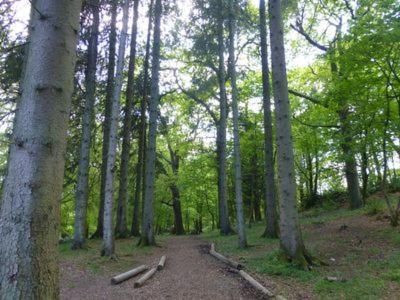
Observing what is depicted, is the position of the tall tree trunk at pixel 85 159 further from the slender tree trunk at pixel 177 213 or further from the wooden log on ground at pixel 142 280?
the slender tree trunk at pixel 177 213

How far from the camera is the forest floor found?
5582 mm

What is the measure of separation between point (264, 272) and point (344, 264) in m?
1.90

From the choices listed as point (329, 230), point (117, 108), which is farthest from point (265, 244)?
point (117, 108)

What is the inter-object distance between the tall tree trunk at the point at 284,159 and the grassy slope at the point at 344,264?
1.47ft

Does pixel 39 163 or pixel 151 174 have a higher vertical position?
pixel 151 174

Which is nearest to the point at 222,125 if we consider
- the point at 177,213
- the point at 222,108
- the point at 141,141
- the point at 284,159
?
the point at 222,108

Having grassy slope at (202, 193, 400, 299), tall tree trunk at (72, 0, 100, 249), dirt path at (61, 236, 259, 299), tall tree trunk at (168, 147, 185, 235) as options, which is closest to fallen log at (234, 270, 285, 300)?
dirt path at (61, 236, 259, 299)

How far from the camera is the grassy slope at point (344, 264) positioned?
5.41m

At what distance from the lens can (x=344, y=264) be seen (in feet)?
23.8

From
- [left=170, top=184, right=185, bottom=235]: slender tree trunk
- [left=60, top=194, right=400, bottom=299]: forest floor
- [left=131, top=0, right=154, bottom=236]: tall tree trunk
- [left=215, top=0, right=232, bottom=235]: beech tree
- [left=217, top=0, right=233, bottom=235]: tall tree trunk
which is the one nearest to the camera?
[left=60, top=194, right=400, bottom=299]: forest floor

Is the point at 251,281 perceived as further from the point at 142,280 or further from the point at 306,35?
the point at 306,35

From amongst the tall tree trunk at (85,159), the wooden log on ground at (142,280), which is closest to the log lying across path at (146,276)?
the wooden log on ground at (142,280)

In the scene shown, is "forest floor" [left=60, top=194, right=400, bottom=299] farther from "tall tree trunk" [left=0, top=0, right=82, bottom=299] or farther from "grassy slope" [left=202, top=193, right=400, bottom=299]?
"tall tree trunk" [left=0, top=0, right=82, bottom=299]

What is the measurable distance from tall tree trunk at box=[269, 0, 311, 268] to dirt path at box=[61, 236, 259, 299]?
1586 millimetres
